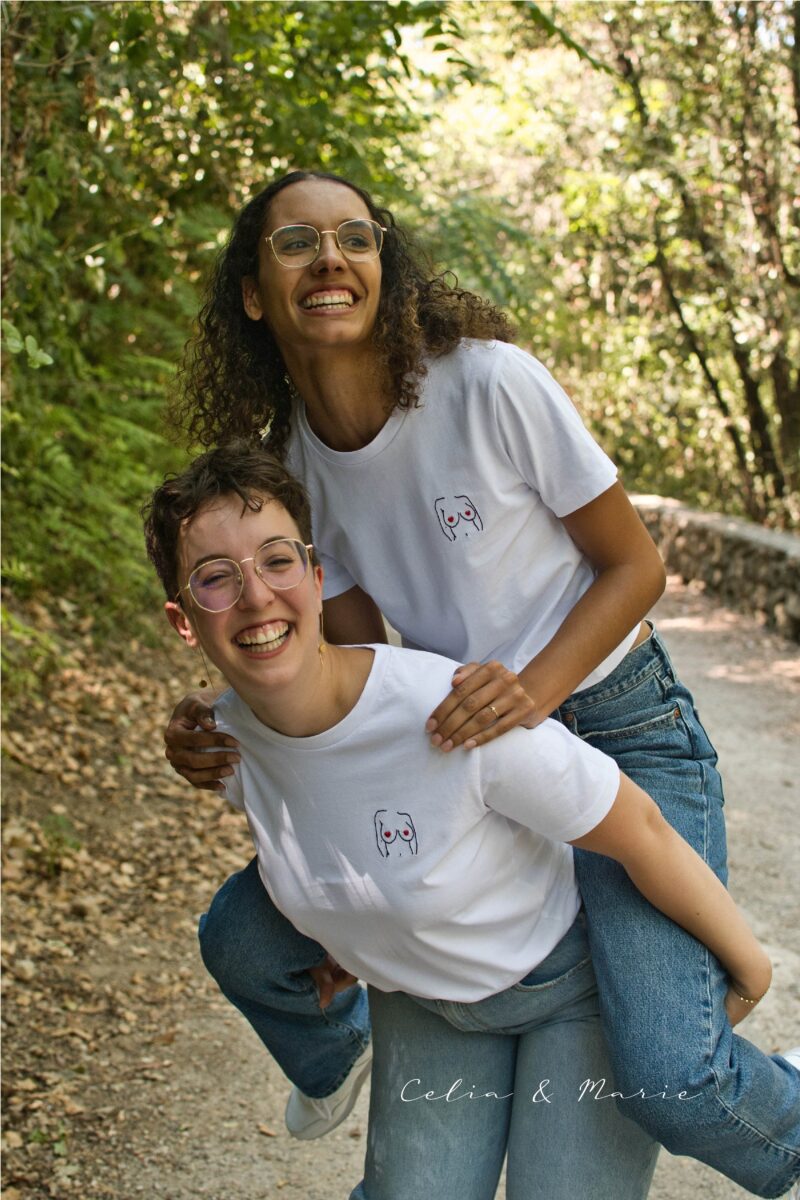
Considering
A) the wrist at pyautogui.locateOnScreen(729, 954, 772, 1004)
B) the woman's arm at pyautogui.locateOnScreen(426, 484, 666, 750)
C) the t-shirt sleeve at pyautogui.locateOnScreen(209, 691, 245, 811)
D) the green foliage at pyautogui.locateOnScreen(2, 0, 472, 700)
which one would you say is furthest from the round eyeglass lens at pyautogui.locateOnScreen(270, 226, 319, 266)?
the green foliage at pyautogui.locateOnScreen(2, 0, 472, 700)

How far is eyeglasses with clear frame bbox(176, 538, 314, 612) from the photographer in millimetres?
2039

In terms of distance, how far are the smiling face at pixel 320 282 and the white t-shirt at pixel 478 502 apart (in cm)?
18

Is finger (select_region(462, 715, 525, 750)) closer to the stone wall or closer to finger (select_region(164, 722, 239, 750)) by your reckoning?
finger (select_region(164, 722, 239, 750))

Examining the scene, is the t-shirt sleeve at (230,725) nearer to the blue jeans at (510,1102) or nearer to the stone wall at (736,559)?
the blue jeans at (510,1102)

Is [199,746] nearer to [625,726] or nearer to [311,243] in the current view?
[625,726]

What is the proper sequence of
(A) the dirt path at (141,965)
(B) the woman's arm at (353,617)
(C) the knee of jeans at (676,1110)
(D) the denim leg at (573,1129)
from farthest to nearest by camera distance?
(A) the dirt path at (141,965), (B) the woman's arm at (353,617), (D) the denim leg at (573,1129), (C) the knee of jeans at (676,1110)

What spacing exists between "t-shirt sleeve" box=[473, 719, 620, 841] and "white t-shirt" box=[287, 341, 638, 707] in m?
0.28

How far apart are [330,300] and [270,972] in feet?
4.21

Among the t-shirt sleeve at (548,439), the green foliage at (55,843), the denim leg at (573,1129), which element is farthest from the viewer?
the green foliage at (55,843)

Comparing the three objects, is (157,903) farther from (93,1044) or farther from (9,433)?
(9,433)

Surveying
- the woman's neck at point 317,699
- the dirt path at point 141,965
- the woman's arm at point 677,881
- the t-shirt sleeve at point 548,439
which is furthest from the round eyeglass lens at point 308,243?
the dirt path at point 141,965

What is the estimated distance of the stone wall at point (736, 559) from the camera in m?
8.82

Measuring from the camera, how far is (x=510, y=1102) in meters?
2.29

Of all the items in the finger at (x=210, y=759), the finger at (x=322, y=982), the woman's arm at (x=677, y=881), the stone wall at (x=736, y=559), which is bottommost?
the stone wall at (x=736, y=559)
